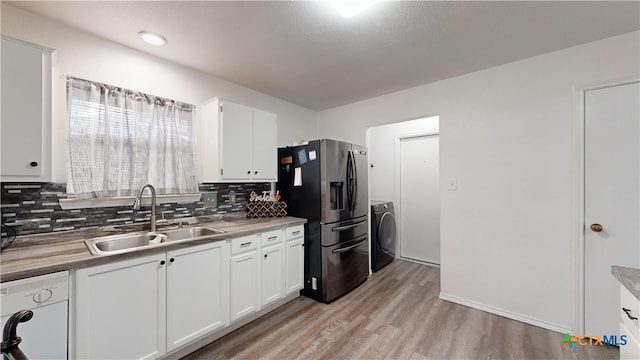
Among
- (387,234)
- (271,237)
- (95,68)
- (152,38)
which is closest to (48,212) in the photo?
(95,68)

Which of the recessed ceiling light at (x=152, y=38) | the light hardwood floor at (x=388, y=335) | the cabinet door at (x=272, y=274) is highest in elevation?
the recessed ceiling light at (x=152, y=38)

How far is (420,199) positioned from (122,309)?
369 cm

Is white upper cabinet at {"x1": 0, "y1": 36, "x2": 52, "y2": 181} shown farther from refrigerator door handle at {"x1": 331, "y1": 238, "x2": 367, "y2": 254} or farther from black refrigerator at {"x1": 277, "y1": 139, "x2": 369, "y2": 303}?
refrigerator door handle at {"x1": 331, "y1": 238, "x2": 367, "y2": 254}

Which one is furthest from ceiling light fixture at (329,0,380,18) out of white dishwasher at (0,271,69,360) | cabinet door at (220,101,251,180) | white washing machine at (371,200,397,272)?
white washing machine at (371,200,397,272)

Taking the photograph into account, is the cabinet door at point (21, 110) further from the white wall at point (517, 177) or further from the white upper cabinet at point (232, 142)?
the white wall at point (517, 177)

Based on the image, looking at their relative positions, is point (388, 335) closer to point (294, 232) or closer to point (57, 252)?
point (294, 232)

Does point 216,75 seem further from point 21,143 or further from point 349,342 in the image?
point 349,342

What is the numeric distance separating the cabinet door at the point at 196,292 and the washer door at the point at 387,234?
2273 mm

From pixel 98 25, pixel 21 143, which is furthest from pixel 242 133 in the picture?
pixel 21 143

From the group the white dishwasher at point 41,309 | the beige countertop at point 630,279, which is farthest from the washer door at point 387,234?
the white dishwasher at point 41,309

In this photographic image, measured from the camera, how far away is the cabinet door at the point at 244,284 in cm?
206

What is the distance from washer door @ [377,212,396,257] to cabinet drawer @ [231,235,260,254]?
1.96 metres

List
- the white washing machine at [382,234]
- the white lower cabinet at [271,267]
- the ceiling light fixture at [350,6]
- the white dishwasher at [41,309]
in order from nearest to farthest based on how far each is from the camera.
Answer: the white dishwasher at [41,309] → the ceiling light fixture at [350,6] → the white lower cabinet at [271,267] → the white washing machine at [382,234]

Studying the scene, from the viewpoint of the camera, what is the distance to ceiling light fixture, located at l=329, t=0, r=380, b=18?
150 cm
